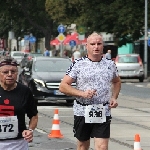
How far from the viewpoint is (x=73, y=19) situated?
57469 millimetres

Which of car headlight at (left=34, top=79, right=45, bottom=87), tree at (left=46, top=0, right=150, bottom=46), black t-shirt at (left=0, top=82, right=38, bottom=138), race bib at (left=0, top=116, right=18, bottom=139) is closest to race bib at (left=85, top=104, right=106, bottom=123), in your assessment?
black t-shirt at (left=0, top=82, right=38, bottom=138)

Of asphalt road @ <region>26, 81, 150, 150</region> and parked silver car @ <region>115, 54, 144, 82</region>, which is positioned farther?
parked silver car @ <region>115, 54, 144, 82</region>

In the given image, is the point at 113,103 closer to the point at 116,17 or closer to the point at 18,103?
the point at 18,103

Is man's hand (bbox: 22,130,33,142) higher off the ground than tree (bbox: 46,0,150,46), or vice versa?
tree (bbox: 46,0,150,46)

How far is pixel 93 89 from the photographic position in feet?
30.6

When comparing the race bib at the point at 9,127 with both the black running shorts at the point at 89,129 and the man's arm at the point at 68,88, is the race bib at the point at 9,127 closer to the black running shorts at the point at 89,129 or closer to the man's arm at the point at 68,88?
the man's arm at the point at 68,88

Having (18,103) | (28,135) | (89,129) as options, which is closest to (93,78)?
(89,129)

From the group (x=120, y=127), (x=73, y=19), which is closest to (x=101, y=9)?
(x=73, y=19)

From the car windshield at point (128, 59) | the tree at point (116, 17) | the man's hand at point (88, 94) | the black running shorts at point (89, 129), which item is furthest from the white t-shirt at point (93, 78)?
the tree at point (116, 17)

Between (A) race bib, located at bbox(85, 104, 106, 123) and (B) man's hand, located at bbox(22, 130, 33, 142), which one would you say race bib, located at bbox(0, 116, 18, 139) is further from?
(A) race bib, located at bbox(85, 104, 106, 123)

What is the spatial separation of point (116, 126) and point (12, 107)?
11257 millimetres

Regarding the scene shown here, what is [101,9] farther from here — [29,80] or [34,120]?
[34,120]

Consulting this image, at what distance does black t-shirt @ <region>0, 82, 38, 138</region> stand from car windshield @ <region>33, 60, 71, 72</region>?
58.3 feet

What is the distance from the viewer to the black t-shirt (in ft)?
25.5
